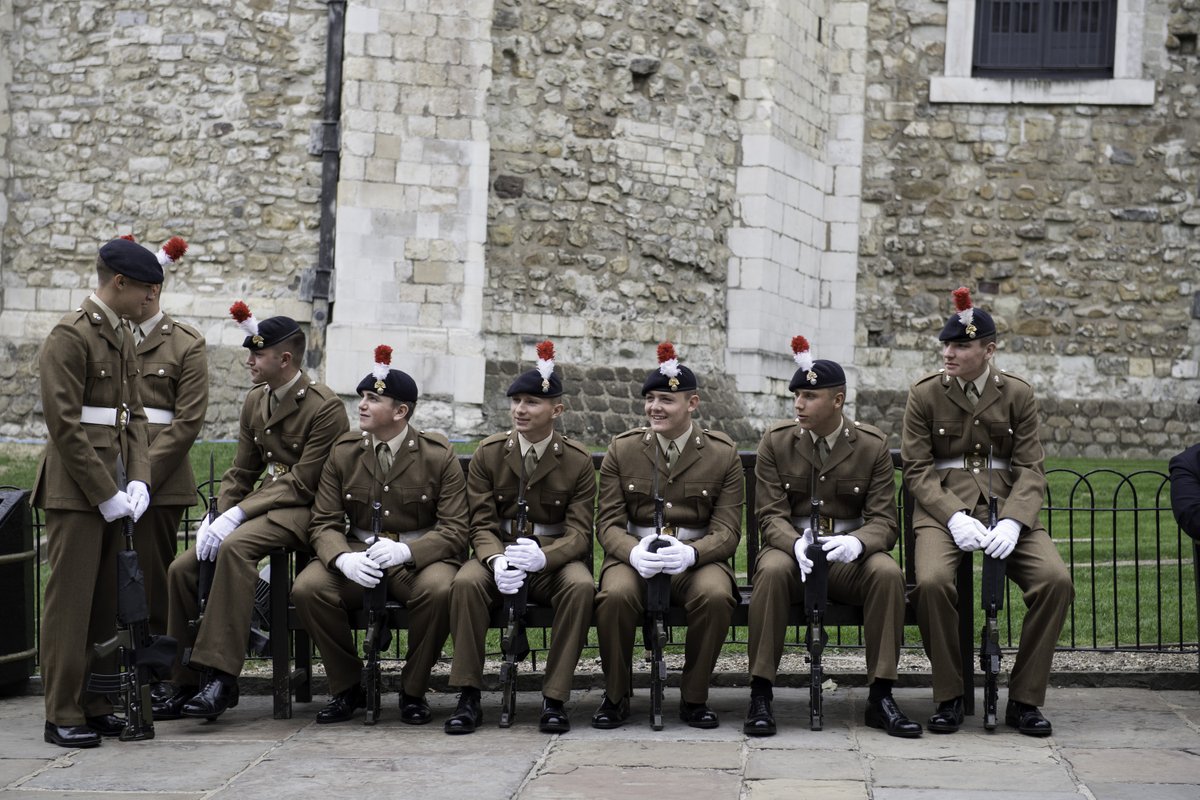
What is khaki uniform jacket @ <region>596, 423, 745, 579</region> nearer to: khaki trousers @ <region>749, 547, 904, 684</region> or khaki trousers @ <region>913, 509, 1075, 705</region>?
khaki trousers @ <region>749, 547, 904, 684</region>

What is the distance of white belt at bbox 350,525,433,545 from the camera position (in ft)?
22.9

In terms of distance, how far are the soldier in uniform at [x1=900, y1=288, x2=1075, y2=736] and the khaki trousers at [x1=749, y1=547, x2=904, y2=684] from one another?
147 millimetres

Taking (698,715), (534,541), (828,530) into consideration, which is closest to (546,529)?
(534,541)

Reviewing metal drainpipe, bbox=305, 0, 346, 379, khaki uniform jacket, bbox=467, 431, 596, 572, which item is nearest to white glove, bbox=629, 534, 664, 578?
khaki uniform jacket, bbox=467, 431, 596, 572

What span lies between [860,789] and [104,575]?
315 centimetres

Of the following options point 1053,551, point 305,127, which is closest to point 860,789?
point 1053,551

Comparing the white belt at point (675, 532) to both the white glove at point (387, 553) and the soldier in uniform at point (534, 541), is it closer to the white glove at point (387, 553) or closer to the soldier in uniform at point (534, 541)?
the soldier in uniform at point (534, 541)

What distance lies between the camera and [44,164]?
→ 15242 mm

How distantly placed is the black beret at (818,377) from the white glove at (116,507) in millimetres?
2774

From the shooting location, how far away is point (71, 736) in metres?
6.21

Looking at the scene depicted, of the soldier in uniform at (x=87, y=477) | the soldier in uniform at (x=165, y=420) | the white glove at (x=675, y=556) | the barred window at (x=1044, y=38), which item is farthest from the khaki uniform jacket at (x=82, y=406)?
the barred window at (x=1044, y=38)

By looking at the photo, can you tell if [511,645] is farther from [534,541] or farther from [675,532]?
[675,532]

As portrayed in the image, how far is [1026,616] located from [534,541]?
2.05m

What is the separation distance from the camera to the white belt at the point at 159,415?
7309 mm
